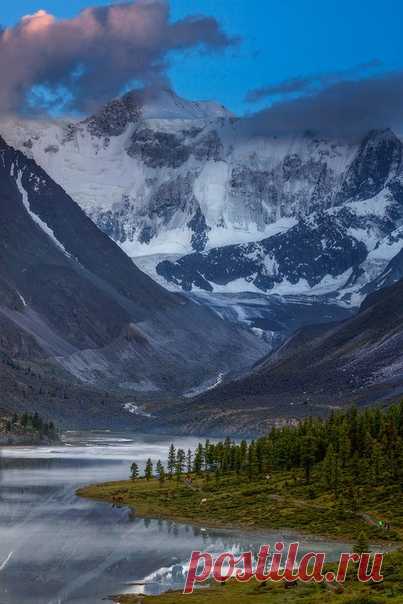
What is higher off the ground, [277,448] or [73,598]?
[277,448]

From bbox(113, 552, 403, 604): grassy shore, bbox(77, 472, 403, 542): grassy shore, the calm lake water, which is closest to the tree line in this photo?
bbox(77, 472, 403, 542): grassy shore

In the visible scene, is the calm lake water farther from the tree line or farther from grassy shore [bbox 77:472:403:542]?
the tree line

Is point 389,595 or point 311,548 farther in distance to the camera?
point 311,548

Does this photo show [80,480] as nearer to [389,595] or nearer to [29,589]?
[29,589]

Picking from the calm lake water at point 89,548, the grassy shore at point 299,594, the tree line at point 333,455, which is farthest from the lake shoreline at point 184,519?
the grassy shore at point 299,594

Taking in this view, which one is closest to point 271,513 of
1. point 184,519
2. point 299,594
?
point 184,519

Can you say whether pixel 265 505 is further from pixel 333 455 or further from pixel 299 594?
pixel 299 594

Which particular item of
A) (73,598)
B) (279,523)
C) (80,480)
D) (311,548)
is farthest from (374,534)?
(80,480)
